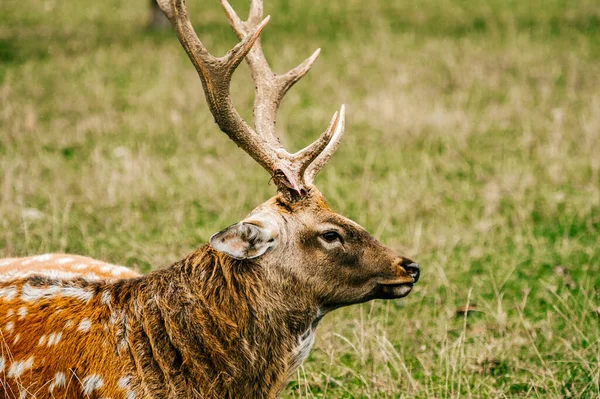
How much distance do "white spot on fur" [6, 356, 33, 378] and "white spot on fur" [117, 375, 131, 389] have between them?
1.42ft

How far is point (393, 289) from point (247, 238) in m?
0.75

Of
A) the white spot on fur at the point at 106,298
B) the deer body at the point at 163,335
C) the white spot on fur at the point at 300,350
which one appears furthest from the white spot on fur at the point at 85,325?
the white spot on fur at the point at 300,350

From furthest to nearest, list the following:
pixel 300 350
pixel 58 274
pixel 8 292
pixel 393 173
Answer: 1. pixel 393 173
2. pixel 58 274
3. pixel 8 292
4. pixel 300 350

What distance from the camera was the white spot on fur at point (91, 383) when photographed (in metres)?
3.38

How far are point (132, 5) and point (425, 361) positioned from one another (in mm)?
16127

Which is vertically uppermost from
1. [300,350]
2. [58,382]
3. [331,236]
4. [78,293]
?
[331,236]

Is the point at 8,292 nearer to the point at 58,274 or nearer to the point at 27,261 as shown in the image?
the point at 58,274

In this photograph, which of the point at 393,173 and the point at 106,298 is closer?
the point at 106,298

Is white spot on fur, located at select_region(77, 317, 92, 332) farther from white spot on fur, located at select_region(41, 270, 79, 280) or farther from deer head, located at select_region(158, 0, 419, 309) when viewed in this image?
deer head, located at select_region(158, 0, 419, 309)

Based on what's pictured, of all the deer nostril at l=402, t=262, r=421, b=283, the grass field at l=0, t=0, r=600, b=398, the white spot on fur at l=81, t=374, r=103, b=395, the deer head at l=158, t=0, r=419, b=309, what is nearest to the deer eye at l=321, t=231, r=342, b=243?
the deer head at l=158, t=0, r=419, b=309

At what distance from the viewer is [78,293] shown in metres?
3.73

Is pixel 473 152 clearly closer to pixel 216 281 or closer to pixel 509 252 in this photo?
pixel 509 252

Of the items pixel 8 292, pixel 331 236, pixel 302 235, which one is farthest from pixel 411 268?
pixel 8 292

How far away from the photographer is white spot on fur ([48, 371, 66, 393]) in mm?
3428
